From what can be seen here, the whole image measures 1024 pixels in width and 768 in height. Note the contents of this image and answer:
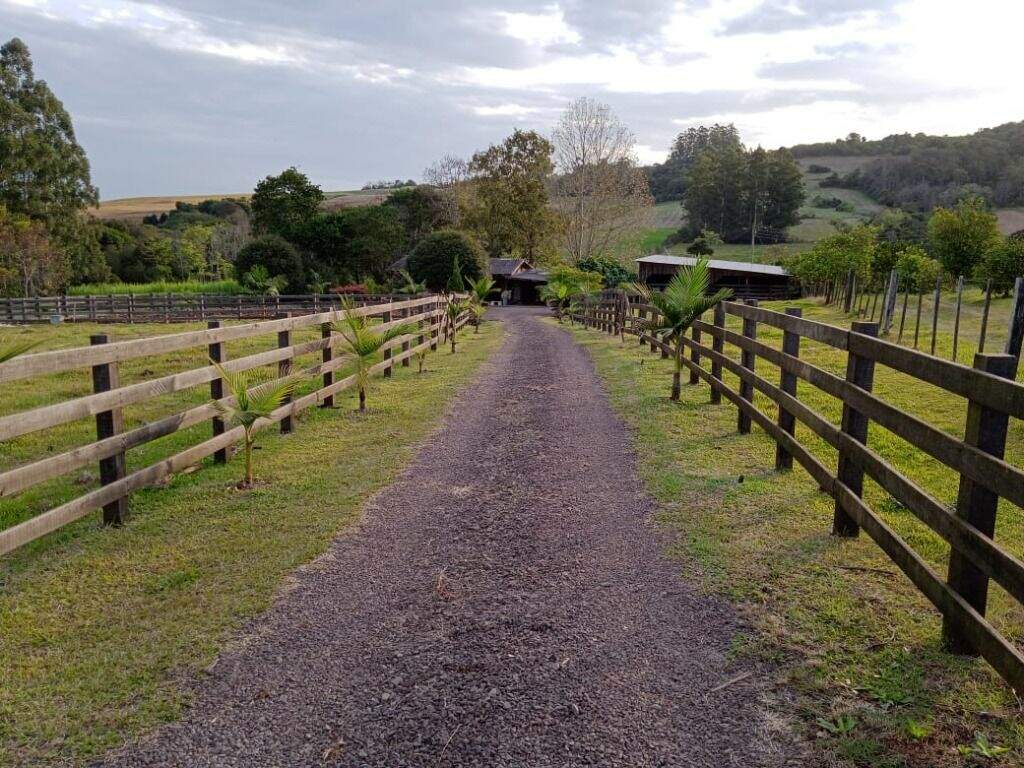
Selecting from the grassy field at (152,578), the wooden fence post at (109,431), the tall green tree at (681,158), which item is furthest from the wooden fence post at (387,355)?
the tall green tree at (681,158)

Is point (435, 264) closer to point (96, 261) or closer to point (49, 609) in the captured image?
point (96, 261)

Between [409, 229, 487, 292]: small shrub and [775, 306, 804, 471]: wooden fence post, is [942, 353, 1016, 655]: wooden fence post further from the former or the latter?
[409, 229, 487, 292]: small shrub

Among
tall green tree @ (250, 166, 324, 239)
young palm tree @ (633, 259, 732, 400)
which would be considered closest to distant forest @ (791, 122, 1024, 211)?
tall green tree @ (250, 166, 324, 239)

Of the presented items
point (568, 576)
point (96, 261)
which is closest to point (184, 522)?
point (568, 576)

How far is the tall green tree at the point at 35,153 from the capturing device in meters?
49.4

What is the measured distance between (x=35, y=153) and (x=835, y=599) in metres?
61.1

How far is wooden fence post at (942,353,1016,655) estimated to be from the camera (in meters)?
2.88

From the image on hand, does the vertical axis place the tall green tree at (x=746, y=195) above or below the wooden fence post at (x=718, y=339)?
above

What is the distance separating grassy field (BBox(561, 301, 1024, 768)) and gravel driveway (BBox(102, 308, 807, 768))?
0.71 feet

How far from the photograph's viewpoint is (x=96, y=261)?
55312 mm

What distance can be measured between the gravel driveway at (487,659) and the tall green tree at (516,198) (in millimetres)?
58910

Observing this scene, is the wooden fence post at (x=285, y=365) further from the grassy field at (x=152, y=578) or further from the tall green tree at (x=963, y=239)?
the tall green tree at (x=963, y=239)

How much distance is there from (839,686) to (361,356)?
7.13m

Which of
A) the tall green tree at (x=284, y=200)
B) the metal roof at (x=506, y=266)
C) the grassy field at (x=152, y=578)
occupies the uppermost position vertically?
the tall green tree at (x=284, y=200)
